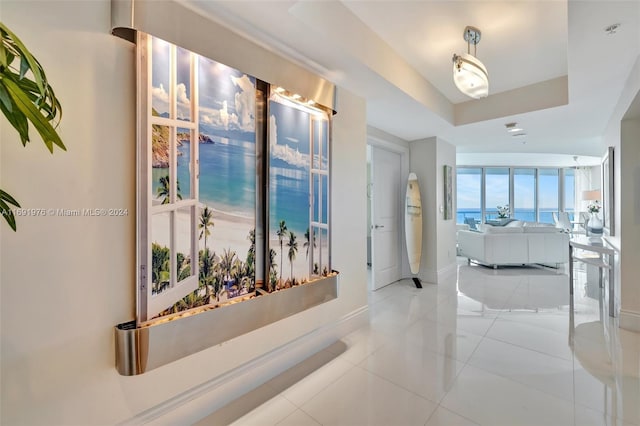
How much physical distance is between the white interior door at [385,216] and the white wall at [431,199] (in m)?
0.35

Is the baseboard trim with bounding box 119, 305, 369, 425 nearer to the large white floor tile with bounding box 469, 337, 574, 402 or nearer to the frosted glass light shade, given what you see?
the large white floor tile with bounding box 469, 337, 574, 402

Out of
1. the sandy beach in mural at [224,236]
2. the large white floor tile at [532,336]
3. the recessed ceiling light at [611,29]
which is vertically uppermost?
the recessed ceiling light at [611,29]

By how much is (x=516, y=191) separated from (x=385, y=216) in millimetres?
→ 7862

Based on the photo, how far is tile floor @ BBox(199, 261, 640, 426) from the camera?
163 centimetres

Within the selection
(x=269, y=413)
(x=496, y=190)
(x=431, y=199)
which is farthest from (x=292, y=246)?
(x=496, y=190)

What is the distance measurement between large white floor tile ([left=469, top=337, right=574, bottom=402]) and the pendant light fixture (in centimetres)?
212

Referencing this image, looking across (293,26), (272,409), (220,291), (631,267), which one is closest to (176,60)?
(293,26)

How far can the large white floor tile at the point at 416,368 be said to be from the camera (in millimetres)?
1876

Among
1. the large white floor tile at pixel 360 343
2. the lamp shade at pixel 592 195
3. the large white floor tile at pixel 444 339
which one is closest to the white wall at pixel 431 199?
the large white floor tile at pixel 444 339

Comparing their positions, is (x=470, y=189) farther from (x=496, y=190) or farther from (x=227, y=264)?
(x=227, y=264)

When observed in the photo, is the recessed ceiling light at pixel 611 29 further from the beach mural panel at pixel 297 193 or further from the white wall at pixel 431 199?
the white wall at pixel 431 199

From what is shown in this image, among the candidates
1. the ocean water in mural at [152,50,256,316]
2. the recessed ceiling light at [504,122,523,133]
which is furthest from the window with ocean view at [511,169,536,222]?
the ocean water in mural at [152,50,256,316]

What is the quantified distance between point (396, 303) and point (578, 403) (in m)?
1.97

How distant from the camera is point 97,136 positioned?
1.27 metres
